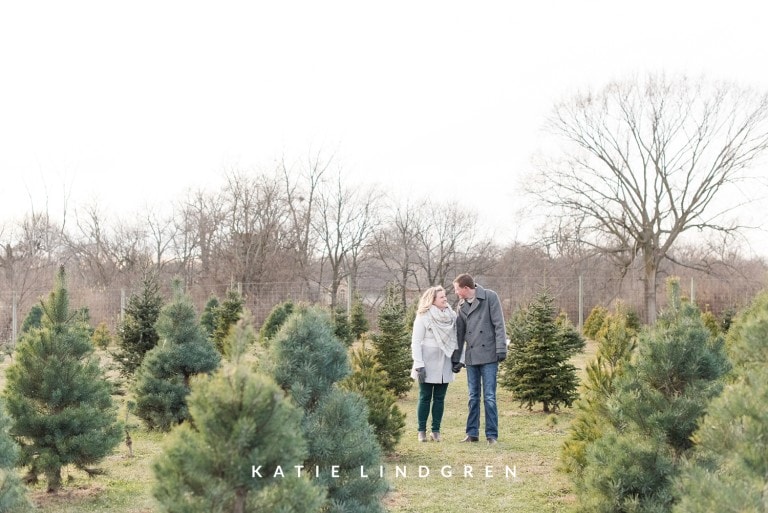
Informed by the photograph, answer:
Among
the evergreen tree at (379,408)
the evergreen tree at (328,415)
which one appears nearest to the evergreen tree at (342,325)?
the evergreen tree at (379,408)

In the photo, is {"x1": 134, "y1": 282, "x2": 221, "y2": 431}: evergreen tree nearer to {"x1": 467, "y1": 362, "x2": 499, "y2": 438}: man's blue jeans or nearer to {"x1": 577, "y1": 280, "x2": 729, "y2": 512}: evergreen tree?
{"x1": 467, "y1": 362, "x2": 499, "y2": 438}: man's blue jeans

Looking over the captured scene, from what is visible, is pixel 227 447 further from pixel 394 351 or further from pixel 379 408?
pixel 394 351

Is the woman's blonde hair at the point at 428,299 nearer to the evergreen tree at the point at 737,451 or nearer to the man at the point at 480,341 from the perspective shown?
the man at the point at 480,341

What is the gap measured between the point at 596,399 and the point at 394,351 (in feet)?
25.4

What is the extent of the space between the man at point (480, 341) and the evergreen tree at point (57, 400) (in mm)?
3739

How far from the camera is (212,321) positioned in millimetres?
19781

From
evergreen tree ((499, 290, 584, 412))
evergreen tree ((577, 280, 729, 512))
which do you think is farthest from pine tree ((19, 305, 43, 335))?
evergreen tree ((577, 280, 729, 512))

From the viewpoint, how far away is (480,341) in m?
8.34

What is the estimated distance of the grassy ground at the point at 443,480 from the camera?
239 inches

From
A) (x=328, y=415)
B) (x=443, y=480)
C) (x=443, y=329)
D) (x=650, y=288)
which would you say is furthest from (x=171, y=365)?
(x=650, y=288)

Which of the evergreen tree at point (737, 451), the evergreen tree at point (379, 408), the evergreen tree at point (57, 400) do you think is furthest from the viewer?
the evergreen tree at point (379, 408)

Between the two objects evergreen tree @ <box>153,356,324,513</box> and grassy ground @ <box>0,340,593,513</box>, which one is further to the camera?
→ grassy ground @ <box>0,340,593,513</box>

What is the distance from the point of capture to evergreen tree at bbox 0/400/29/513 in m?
4.00

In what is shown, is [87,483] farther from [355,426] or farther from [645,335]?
[645,335]
